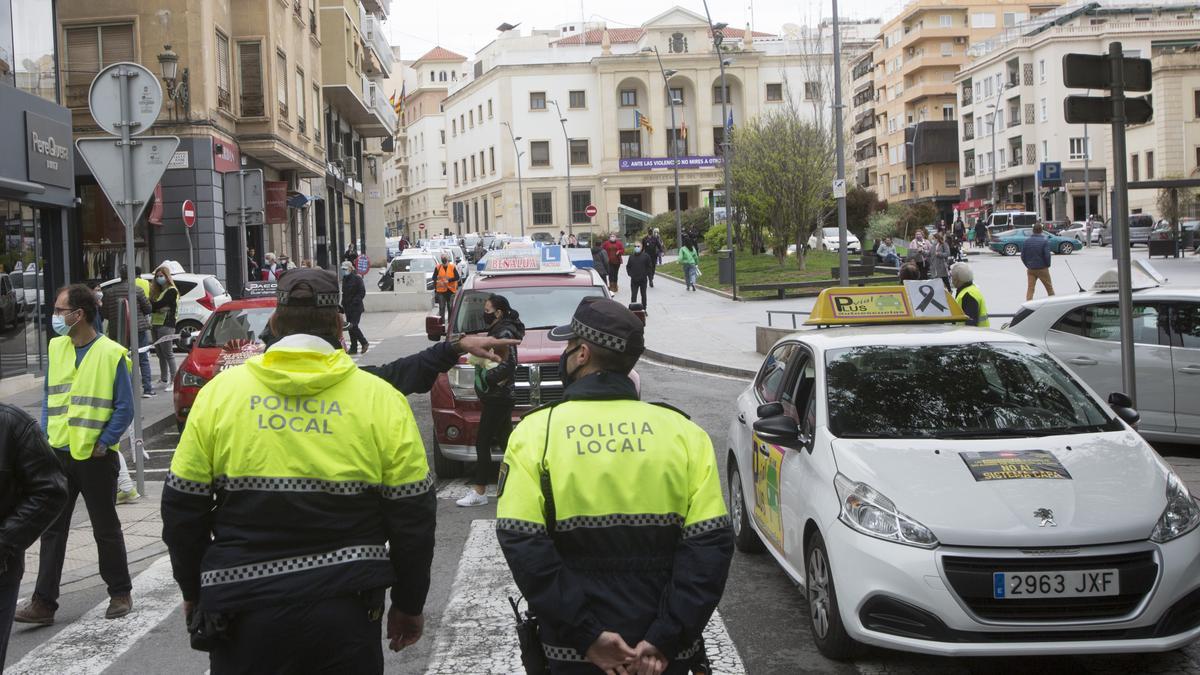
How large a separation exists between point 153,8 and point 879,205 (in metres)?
41.7

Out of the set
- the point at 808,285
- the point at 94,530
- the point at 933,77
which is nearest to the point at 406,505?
the point at 94,530

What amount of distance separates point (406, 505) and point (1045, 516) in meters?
2.94

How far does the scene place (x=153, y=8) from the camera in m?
28.2

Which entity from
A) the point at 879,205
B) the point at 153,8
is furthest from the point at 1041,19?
the point at 153,8

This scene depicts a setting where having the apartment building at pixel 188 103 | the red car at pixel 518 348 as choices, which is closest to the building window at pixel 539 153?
the apartment building at pixel 188 103

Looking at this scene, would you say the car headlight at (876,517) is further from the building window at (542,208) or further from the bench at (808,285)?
the building window at (542,208)

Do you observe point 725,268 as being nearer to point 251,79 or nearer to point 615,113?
point 251,79

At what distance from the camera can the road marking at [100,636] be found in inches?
231

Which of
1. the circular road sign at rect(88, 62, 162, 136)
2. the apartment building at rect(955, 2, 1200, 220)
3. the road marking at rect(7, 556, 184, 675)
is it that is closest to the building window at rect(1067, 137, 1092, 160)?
the apartment building at rect(955, 2, 1200, 220)

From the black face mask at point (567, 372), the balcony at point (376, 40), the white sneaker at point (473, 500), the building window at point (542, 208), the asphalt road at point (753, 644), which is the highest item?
the balcony at point (376, 40)

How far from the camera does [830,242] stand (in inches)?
2356

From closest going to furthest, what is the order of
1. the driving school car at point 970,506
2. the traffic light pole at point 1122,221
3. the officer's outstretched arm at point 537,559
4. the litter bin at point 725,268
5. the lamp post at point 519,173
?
the officer's outstretched arm at point 537,559 → the driving school car at point 970,506 → the traffic light pole at point 1122,221 → the litter bin at point 725,268 → the lamp post at point 519,173

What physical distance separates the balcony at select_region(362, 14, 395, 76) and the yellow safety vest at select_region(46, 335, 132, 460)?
4927cm

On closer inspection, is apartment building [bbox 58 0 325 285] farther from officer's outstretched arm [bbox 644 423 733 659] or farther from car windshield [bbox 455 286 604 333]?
officer's outstretched arm [bbox 644 423 733 659]
